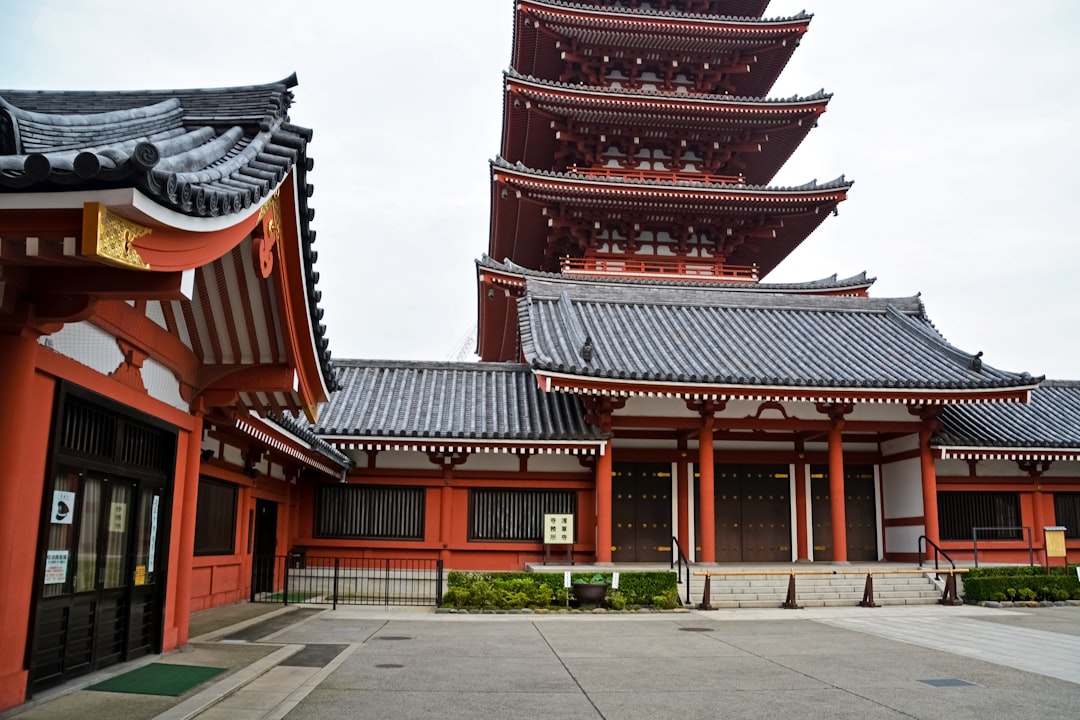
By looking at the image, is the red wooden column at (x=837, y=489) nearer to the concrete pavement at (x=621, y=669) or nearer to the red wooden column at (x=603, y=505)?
A: the concrete pavement at (x=621, y=669)

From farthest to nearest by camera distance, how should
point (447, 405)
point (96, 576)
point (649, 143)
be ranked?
point (649, 143)
point (447, 405)
point (96, 576)

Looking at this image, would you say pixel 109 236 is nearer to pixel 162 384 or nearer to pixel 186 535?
pixel 162 384

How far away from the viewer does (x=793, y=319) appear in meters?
25.5

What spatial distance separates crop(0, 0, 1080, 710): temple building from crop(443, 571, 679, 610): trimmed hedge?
2.35 m

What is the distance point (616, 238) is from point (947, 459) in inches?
491

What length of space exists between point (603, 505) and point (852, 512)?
7947mm

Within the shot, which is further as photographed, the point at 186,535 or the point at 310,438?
the point at 310,438

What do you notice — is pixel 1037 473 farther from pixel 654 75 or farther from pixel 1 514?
pixel 1 514

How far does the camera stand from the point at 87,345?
307 inches

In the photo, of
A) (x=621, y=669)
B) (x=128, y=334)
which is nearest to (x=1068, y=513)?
(x=621, y=669)

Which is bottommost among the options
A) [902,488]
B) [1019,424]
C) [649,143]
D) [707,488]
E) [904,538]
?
[904,538]

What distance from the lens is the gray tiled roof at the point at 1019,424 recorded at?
21375 millimetres

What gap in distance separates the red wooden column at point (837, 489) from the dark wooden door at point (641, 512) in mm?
4041

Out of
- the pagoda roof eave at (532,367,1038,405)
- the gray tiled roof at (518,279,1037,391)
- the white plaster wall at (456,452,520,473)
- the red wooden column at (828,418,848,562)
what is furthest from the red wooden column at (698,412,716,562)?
the white plaster wall at (456,452,520,473)
